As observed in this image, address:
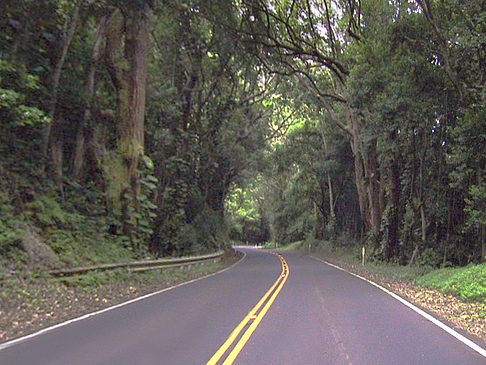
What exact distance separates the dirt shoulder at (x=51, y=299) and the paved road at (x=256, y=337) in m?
0.68

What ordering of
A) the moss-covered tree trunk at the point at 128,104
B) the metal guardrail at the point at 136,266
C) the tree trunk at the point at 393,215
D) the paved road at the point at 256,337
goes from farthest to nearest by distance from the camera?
the tree trunk at the point at 393,215, the moss-covered tree trunk at the point at 128,104, the metal guardrail at the point at 136,266, the paved road at the point at 256,337

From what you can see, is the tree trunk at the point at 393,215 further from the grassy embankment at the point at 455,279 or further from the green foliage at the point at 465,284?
the green foliage at the point at 465,284

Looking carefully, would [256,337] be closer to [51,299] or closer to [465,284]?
[51,299]

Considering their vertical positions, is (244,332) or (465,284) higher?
(465,284)

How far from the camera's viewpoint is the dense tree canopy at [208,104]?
15.1 m

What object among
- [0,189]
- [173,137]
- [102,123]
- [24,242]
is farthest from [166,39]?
[24,242]

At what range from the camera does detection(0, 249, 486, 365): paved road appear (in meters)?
6.14

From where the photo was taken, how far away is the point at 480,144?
53.9 feet

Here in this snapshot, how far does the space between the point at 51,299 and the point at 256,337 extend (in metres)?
5.36

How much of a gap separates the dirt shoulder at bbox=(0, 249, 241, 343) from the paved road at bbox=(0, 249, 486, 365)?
2.22 feet

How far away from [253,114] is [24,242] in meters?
26.0

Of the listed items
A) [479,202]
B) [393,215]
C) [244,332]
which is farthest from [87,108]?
[393,215]

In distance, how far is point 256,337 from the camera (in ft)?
24.1

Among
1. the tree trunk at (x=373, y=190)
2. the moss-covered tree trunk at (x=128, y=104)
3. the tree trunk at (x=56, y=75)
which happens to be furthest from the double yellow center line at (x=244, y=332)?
the tree trunk at (x=373, y=190)
